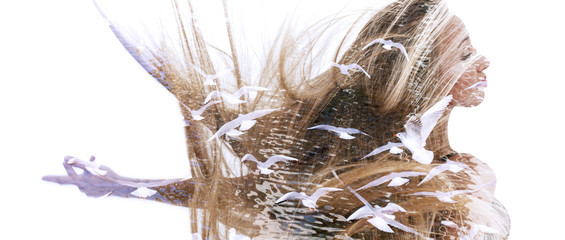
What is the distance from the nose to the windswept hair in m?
0.04

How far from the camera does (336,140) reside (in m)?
0.66

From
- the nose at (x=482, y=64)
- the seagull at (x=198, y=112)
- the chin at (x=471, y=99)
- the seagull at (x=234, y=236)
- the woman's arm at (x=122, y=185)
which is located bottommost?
the seagull at (x=234, y=236)

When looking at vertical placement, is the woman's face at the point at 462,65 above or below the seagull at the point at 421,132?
above

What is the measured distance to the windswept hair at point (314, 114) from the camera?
652mm

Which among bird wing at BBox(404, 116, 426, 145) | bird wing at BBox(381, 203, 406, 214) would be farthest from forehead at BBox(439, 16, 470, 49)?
bird wing at BBox(381, 203, 406, 214)

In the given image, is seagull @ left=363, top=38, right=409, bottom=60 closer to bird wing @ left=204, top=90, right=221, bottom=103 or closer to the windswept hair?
the windswept hair

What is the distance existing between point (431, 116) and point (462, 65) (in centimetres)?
8

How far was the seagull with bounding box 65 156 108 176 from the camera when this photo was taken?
708 mm

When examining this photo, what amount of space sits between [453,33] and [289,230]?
1.04ft

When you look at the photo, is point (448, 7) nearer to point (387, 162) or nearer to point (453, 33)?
point (453, 33)

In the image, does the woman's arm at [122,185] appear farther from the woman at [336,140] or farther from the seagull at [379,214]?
the seagull at [379,214]

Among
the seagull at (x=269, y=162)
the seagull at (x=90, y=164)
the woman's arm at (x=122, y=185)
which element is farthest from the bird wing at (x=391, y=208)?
the seagull at (x=90, y=164)

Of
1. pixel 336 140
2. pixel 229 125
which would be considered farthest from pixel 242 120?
pixel 336 140

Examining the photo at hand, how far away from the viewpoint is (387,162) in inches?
26.1
